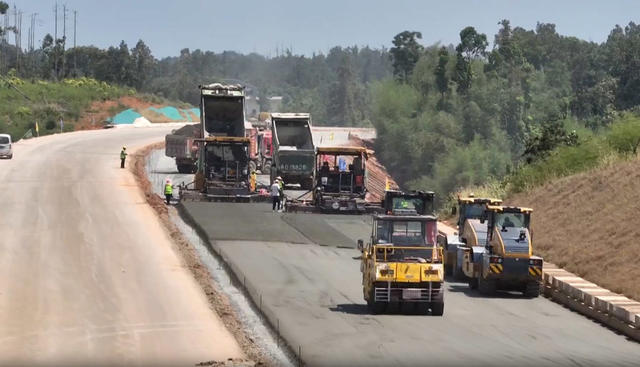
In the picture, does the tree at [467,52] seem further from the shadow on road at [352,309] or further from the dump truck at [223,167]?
the shadow on road at [352,309]

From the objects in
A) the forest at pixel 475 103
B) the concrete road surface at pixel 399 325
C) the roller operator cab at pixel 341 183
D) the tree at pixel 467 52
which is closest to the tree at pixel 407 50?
the forest at pixel 475 103

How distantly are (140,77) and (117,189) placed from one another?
384ft

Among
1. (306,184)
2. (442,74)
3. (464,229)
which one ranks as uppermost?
(442,74)

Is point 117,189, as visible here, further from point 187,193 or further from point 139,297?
point 139,297

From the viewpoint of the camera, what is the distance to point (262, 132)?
233ft

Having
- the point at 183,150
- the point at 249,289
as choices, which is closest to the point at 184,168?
the point at 183,150

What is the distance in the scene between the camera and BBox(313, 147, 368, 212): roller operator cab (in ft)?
169

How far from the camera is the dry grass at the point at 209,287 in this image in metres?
23.9

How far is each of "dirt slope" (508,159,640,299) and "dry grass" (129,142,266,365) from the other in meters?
11.7

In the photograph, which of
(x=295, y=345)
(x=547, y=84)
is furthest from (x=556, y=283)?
(x=547, y=84)

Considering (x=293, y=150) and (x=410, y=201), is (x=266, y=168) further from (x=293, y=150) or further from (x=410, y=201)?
(x=410, y=201)

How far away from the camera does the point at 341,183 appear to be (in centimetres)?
5231

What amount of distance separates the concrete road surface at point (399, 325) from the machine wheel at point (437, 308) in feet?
0.79

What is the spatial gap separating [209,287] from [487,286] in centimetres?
841
